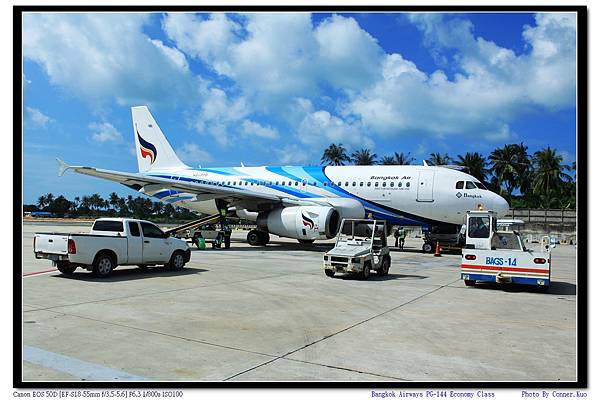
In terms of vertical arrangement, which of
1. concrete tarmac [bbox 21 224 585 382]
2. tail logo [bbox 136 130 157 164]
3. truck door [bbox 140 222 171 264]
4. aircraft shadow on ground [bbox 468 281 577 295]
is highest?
tail logo [bbox 136 130 157 164]

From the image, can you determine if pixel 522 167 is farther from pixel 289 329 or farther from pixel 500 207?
pixel 289 329

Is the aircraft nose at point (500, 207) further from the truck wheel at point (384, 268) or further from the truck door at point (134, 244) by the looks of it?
the truck door at point (134, 244)

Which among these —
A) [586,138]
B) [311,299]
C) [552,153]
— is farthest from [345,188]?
[552,153]

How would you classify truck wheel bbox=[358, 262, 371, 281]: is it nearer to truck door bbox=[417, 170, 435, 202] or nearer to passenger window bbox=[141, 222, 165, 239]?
passenger window bbox=[141, 222, 165, 239]

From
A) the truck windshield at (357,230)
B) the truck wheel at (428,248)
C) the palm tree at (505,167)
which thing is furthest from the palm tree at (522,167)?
the truck windshield at (357,230)

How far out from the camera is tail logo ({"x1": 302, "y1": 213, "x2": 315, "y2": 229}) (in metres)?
23.3

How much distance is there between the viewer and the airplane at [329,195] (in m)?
23.3

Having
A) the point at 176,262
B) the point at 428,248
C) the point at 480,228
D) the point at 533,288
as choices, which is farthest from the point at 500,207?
the point at 176,262

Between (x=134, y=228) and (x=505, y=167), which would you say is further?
(x=505, y=167)

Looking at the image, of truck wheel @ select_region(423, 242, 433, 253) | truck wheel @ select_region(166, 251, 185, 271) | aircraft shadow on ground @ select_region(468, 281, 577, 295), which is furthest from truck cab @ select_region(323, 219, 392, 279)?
truck wheel @ select_region(423, 242, 433, 253)

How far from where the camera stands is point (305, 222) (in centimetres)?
2350

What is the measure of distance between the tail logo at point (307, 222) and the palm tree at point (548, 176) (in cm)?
5679

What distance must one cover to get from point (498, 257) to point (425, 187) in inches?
447

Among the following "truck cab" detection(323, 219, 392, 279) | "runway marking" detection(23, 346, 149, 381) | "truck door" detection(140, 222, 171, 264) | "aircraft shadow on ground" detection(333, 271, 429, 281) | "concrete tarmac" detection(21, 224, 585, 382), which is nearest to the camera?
"runway marking" detection(23, 346, 149, 381)
